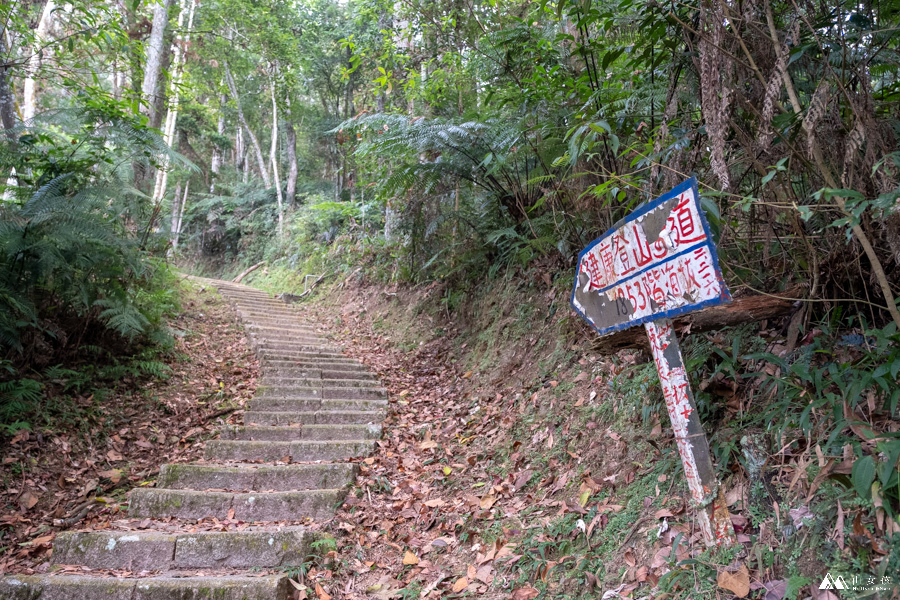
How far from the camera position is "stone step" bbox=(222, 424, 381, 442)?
5.09 meters

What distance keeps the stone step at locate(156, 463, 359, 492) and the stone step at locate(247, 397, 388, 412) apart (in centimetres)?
128

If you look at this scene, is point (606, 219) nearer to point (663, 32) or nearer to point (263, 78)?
point (663, 32)

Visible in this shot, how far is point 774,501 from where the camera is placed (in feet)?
6.81

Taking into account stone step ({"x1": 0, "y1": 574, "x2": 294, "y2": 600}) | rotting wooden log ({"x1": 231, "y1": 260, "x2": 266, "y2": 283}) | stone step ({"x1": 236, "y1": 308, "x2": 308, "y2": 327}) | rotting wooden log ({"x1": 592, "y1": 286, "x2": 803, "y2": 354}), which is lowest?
stone step ({"x1": 0, "y1": 574, "x2": 294, "y2": 600})

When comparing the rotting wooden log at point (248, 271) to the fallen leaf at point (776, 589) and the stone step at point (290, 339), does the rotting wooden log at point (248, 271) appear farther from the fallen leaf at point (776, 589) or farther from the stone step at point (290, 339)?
the fallen leaf at point (776, 589)

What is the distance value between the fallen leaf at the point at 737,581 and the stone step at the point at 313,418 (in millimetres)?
4070

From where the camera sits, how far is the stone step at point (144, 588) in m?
2.97

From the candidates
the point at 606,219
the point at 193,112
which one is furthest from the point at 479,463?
the point at 193,112

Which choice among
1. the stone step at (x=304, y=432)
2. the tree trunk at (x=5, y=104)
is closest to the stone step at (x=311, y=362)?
the stone step at (x=304, y=432)

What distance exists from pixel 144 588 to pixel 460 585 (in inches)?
78.0

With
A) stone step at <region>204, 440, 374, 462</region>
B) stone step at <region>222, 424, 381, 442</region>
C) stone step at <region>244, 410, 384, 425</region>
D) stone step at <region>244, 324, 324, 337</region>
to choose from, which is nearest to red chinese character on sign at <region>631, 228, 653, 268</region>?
stone step at <region>204, 440, 374, 462</region>

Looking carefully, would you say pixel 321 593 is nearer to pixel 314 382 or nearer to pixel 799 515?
pixel 799 515

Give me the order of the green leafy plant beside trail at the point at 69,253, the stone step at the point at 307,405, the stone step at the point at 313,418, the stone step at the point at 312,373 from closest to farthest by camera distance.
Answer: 1. the green leafy plant beside trail at the point at 69,253
2. the stone step at the point at 313,418
3. the stone step at the point at 307,405
4. the stone step at the point at 312,373

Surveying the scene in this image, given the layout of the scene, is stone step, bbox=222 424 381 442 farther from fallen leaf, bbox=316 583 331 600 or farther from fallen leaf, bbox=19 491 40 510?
fallen leaf, bbox=316 583 331 600
